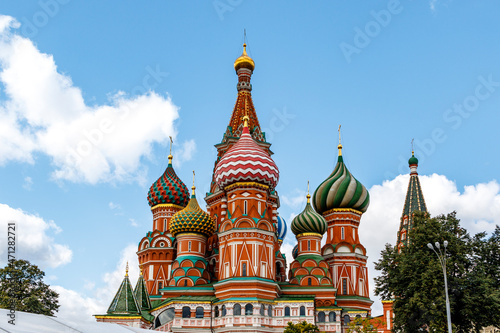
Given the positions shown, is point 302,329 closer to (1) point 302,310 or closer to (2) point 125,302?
(1) point 302,310

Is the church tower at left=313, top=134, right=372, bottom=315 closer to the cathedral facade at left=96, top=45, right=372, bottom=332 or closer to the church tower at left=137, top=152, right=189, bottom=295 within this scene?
the cathedral facade at left=96, top=45, right=372, bottom=332

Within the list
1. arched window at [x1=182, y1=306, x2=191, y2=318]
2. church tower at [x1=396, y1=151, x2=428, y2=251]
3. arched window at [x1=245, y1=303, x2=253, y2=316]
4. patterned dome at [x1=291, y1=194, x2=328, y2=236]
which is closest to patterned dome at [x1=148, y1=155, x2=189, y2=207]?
patterned dome at [x1=291, y1=194, x2=328, y2=236]

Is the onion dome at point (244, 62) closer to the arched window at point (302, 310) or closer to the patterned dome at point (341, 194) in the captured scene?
the patterned dome at point (341, 194)

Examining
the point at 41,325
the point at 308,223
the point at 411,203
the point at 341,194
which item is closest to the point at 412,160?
the point at 411,203

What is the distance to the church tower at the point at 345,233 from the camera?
39.2 meters

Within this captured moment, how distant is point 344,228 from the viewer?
40781 millimetres

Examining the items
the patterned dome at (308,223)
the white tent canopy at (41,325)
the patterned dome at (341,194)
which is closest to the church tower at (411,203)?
the patterned dome at (341,194)

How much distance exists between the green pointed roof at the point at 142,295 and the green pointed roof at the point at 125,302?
1.76 m

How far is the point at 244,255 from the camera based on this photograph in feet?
110

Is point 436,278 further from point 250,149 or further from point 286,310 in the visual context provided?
point 250,149

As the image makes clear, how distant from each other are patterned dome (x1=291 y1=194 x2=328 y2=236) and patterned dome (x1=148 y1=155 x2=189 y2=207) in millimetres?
9225

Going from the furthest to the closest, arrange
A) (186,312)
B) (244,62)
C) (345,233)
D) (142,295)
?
(244,62), (345,233), (142,295), (186,312)

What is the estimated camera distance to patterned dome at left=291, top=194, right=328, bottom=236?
1492 inches

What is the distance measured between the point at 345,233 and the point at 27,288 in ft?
67.8
